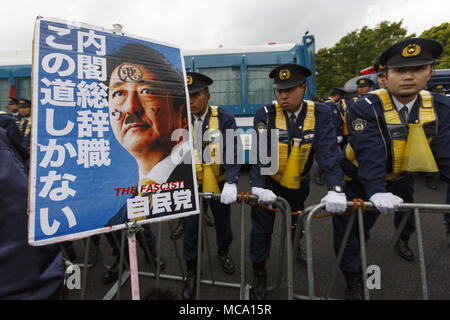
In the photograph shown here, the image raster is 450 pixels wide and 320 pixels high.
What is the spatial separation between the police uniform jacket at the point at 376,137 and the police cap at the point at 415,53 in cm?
30

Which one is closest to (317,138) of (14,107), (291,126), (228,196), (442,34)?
(291,126)

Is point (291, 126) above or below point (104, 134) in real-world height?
above

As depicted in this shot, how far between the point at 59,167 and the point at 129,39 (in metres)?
0.85

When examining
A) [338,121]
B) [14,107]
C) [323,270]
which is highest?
[14,107]

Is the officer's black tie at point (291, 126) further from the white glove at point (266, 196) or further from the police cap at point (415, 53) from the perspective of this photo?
the police cap at point (415, 53)

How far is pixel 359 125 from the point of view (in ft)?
5.76

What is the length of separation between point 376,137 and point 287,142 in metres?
0.74

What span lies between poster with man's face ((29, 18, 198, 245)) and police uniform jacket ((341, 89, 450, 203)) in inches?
57.3

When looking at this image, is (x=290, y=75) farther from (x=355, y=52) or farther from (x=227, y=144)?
(x=355, y=52)

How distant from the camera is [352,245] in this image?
1.90m

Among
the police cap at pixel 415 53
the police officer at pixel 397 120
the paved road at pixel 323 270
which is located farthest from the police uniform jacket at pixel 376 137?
the paved road at pixel 323 270

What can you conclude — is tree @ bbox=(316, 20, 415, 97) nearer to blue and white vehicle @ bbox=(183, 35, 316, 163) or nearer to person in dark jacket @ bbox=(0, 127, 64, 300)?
blue and white vehicle @ bbox=(183, 35, 316, 163)

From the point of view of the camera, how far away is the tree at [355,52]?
1747 centimetres
